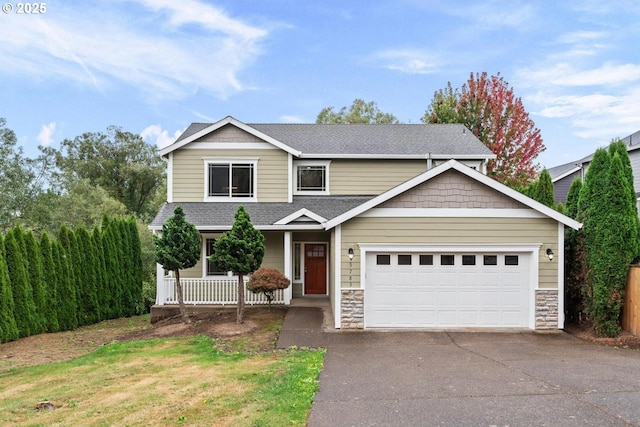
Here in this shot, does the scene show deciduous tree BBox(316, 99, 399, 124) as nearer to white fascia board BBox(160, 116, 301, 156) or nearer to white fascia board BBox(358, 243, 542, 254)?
white fascia board BBox(160, 116, 301, 156)

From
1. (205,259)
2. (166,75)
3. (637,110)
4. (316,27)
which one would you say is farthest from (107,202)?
(637,110)

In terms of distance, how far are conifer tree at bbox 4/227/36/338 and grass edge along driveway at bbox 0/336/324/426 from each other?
4.18 m

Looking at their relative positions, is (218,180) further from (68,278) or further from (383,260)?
(383,260)

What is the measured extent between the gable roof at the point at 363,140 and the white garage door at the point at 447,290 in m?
5.73

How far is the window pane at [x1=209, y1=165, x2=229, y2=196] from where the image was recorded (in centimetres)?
1565

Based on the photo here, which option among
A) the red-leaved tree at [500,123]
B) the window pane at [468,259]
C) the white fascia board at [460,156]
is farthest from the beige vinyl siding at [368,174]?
the red-leaved tree at [500,123]

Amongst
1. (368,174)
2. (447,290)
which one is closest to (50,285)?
(368,174)

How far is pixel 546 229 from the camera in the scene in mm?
11102

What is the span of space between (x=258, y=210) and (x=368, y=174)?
4360 millimetres

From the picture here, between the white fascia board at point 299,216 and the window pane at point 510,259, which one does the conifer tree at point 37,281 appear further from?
the window pane at point 510,259

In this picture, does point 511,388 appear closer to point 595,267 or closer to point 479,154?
point 595,267

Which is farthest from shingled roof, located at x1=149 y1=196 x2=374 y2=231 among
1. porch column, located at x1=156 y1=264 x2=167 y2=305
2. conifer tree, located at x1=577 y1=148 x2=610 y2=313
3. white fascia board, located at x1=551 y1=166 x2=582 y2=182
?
white fascia board, located at x1=551 y1=166 x2=582 y2=182

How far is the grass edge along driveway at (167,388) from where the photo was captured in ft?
18.6

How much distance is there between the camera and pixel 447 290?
11.3m
